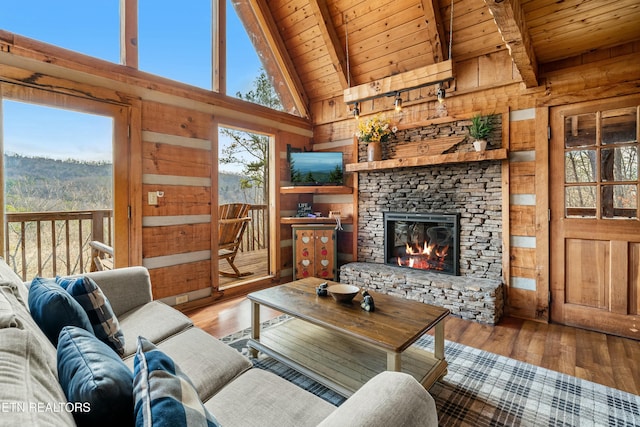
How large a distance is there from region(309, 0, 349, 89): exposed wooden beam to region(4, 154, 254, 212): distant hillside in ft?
9.78

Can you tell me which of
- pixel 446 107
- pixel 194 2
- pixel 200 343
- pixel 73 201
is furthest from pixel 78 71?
pixel 446 107

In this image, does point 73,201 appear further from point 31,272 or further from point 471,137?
point 471,137

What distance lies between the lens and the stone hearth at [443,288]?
3.04 metres

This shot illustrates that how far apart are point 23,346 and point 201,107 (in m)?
3.31

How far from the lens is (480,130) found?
130 inches

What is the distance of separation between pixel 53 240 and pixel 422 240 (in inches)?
153

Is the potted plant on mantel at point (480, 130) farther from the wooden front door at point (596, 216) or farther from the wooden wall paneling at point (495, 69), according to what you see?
the wooden front door at point (596, 216)

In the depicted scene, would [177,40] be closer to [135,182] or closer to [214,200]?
[135,182]

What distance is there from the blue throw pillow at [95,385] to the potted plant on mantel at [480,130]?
352 cm

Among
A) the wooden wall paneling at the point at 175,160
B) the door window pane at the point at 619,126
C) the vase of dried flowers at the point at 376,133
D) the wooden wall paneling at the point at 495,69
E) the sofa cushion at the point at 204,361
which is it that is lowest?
the sofa cushion at the point at 204,361

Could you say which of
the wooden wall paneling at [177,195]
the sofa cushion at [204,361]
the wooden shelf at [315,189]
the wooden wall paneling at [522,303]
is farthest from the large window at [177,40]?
the wooden wall paneling at [522,303]

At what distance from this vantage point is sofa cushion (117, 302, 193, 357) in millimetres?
1663

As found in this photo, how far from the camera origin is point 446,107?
3674 mm

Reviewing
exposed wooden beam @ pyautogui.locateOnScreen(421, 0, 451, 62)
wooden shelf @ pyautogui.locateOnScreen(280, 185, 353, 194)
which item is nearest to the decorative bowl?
wooden shelf @ pyautogui.locateOnScreen(280, 185, 353, 194)
